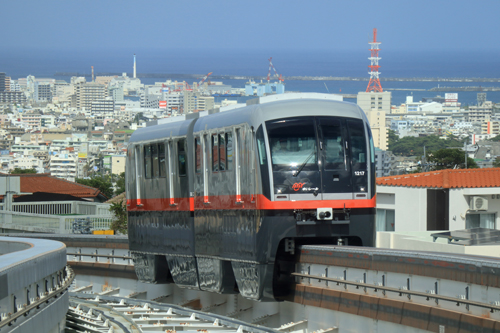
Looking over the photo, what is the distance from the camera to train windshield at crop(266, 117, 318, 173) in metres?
14.6

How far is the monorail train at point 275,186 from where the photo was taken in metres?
14.6

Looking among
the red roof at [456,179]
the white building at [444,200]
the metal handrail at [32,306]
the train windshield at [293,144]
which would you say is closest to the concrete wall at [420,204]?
the white building at [444,200]

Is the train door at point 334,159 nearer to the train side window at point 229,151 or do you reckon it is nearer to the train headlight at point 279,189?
the train headlight at point 279,189

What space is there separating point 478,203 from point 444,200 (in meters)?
1.29

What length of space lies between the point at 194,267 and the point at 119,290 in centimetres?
548

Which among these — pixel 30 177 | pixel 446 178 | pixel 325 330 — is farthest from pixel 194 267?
pixel 30 177

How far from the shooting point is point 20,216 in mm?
38250

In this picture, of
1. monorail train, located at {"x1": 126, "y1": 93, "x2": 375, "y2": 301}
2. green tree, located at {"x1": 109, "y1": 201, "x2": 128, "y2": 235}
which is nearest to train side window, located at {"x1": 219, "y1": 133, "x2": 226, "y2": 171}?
monorail train, located at {"x1": 126, "y1": 93, "x2": 375, "y2": 301}

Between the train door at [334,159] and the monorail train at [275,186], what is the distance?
16mm

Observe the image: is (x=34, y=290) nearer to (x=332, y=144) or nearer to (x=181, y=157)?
(x=332, y=144)

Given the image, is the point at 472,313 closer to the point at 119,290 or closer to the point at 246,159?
the point at 246,159

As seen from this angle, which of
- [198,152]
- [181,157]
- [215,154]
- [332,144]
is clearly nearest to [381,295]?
[332,144]

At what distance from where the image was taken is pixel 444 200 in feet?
88.8

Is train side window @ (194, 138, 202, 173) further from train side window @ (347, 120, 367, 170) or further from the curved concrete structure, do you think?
the curved concrete structure
